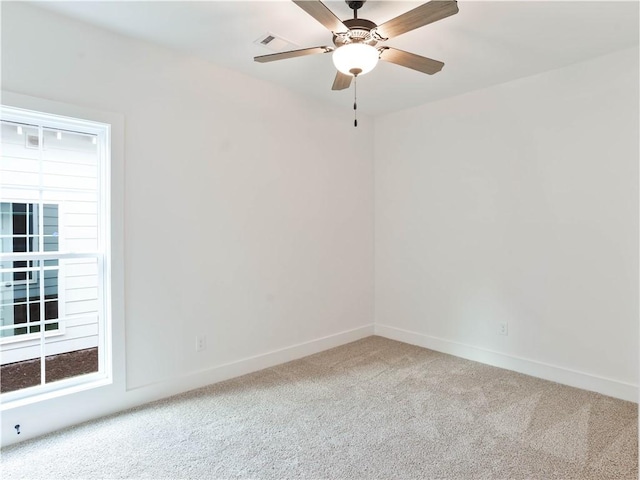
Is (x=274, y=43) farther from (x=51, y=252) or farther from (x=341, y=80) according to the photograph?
(x=51, y=252)

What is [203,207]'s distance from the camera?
10.2 feet

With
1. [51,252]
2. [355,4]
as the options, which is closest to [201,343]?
[51,252]

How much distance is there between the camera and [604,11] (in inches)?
92.1

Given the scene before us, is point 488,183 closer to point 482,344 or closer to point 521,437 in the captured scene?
point 482,344

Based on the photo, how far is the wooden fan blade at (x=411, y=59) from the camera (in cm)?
227

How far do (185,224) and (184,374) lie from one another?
1.19 metres

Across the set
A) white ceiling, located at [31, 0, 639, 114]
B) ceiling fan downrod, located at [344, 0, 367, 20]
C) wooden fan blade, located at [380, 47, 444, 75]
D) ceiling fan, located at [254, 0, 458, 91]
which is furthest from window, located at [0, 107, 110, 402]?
wooden fan blade, located at [380, 47, 444, 75]

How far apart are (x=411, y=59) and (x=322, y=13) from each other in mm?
717

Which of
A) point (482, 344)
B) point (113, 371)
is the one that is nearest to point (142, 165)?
point (113, 371)

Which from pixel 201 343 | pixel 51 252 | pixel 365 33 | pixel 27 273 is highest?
pixel 365 33

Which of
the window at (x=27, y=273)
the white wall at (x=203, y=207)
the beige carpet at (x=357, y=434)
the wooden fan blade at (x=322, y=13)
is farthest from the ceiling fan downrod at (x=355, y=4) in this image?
the beige carpet at (x=357, y=434)

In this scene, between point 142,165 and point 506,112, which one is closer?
point 142,165

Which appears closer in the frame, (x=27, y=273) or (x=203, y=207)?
(x=27, y=273)

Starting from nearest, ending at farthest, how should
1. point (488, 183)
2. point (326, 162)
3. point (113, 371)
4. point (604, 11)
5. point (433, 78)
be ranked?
point (604, 11), point (113, 371), point (433, 78), point (488, 183), point (326, 162)
